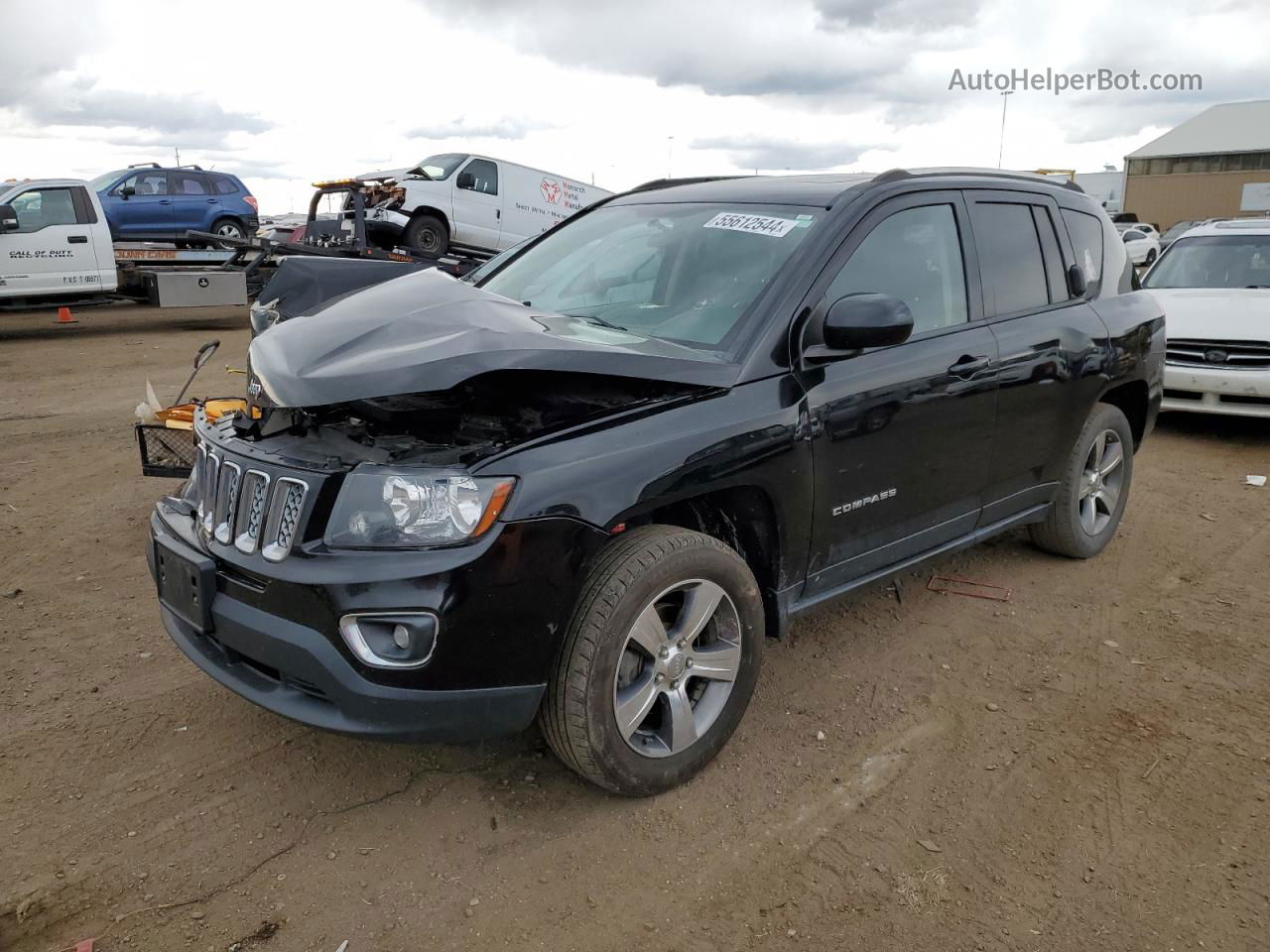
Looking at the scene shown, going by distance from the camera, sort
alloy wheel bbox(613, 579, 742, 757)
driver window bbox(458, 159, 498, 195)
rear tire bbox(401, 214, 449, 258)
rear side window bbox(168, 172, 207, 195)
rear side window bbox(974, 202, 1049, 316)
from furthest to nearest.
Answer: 1. rear side window bbox(168, 172, 207, 195)
2. driver window bbox(458, 159, 498, 195)
3. rear tire bbox(401, 214, 449, 258)
4. rear side window bbox(974, 202, 1049, 316)
5. alloy wheel bbox(613, 579, 742, 757)

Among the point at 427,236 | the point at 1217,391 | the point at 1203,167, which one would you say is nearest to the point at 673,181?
the point at 1217,391

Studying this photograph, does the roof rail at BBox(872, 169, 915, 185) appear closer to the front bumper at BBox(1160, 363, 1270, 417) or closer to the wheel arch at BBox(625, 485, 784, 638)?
the wheel arch at BBox(625, 485, 784, 638)

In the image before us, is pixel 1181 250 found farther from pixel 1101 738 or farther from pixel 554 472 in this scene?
pixel 554 472

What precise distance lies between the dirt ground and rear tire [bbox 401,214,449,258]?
39.5 ft

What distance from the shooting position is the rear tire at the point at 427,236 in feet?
51.8

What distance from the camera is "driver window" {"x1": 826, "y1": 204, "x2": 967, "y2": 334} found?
11.2ft

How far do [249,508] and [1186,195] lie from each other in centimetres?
6184

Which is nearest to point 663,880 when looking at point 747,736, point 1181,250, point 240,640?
point 747,736

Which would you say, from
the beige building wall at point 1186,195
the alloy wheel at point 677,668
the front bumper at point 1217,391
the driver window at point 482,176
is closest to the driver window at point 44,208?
the driver window at point 482,176

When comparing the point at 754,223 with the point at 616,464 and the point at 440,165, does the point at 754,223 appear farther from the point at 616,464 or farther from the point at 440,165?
the point at 440,165

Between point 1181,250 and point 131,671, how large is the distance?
31.1ft

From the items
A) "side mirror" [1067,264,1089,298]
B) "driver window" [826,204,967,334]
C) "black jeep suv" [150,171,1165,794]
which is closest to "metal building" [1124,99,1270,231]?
"side mirror" [1067,264,1089,298]

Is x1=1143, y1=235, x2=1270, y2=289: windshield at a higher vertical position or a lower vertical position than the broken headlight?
higher

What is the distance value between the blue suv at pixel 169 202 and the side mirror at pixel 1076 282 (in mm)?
17006
